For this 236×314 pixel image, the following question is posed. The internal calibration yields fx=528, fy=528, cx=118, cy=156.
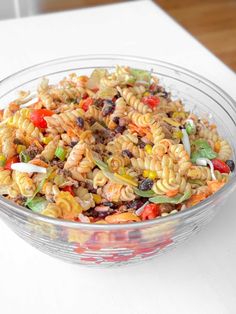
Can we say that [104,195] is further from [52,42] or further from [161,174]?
[52,42]

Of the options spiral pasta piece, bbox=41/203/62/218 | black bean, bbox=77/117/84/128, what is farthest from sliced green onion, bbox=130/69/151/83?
spiral pasta piece, bbox=41/203/62/218

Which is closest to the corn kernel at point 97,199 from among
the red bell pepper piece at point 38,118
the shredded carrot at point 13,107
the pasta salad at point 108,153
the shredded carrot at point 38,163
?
the pasta salad at point 108,153

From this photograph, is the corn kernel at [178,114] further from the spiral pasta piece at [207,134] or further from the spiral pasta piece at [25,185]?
the spiral pasta piece at [25,185]

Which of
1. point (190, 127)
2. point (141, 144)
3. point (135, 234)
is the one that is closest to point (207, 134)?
point (190, 127)

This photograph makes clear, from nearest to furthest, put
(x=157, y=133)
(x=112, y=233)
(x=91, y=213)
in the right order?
(x=112, y=233) < (x=91, y=213) < (x=157, y=133)

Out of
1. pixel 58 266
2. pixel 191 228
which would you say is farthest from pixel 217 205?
pixel 58 266

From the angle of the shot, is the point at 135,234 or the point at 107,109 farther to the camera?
the point at 107,109

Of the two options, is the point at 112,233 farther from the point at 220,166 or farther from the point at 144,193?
the point at 220,166
